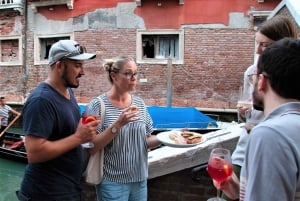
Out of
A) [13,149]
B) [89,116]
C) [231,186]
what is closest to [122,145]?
[89,116]

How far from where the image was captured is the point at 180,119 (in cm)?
810

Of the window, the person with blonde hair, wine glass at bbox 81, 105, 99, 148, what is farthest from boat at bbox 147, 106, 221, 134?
the person with blonde hair

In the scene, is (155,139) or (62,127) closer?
(62,127)

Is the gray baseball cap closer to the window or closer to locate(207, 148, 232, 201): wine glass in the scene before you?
locate(207, 148, 232, 201): wine glass

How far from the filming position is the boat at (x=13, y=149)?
308 inches

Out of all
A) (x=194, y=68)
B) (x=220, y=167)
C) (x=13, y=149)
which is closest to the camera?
(x=220, y=167)

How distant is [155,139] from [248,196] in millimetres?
1275

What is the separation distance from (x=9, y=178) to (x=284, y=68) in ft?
23.8

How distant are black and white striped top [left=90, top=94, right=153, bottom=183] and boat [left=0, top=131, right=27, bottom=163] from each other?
613 cm

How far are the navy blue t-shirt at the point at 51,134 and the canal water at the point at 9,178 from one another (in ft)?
14.4

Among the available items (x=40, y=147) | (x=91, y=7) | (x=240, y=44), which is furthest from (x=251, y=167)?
(x=91, y=7)

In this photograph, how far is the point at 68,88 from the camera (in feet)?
6.44

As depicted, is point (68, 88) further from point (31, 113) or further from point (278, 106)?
point (278, 106)

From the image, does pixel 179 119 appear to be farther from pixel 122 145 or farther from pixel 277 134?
pixel 277 134
